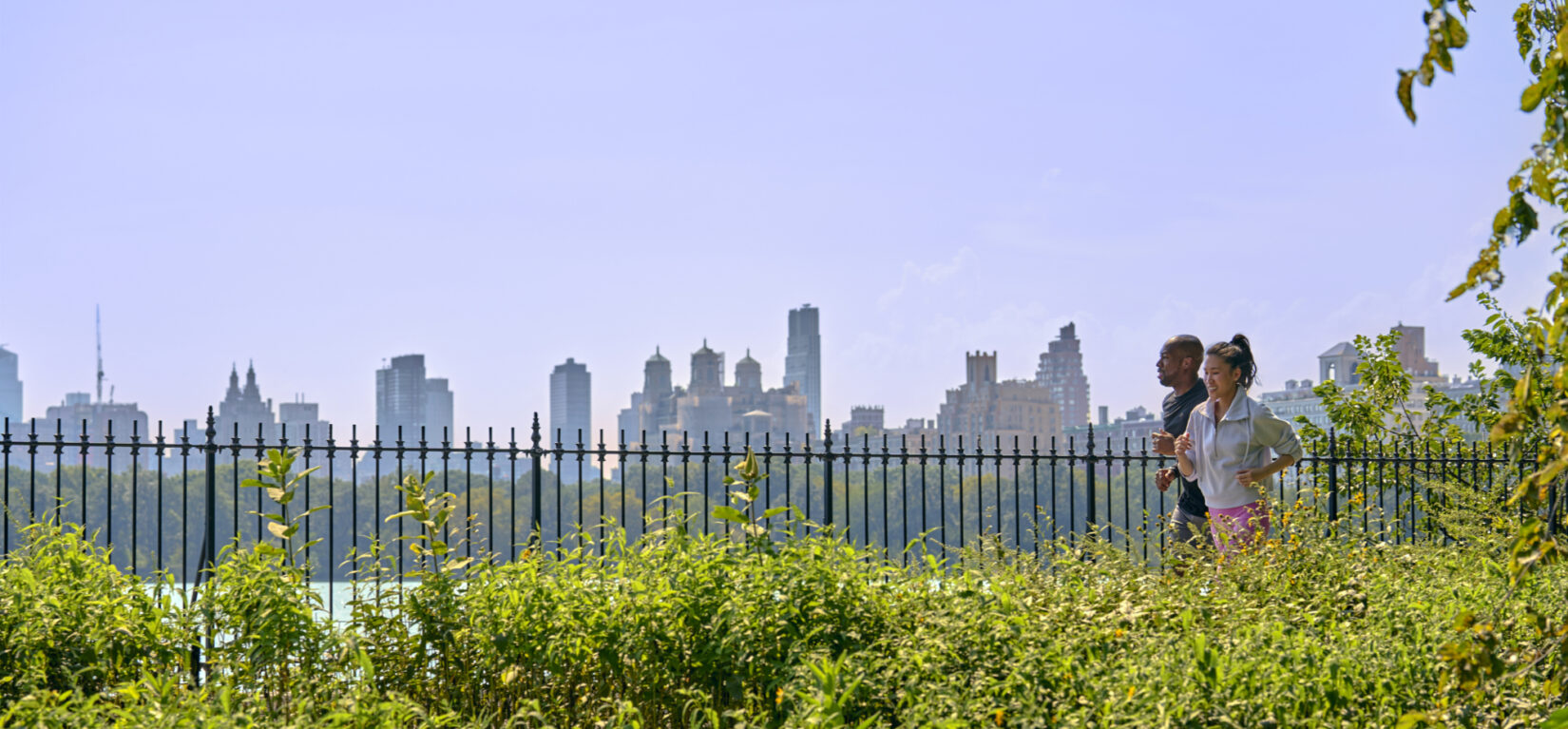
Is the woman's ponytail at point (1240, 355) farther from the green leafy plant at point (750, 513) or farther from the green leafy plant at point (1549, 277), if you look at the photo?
the green leafy plant at point (1549, 277)

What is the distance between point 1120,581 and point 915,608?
31.0 inches

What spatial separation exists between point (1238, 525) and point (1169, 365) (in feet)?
3.86

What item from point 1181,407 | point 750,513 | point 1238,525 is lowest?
point 1238,525

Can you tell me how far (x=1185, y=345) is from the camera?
6066 mm

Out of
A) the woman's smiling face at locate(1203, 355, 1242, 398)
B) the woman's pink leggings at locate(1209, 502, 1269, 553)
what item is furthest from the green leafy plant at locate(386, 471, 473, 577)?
the woman's smiling face at locate(1203, 355, 1242, 398)

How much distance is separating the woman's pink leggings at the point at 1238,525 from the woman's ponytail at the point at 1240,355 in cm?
61

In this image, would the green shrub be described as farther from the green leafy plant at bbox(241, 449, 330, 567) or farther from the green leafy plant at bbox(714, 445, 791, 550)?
the green leafy plant at bbox(714, 445, 791, 550)

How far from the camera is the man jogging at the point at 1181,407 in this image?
5953 mm

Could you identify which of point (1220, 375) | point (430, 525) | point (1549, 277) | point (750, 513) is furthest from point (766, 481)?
point (1549, 277)

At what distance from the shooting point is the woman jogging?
18.3ft

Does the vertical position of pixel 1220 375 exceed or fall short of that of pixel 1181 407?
it exceeds it

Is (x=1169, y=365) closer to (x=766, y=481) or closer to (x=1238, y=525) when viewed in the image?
(x=1238, y=525)

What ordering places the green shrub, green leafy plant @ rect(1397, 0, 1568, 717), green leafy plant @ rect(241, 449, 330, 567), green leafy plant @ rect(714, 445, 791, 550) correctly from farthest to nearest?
green leafy plant @ rect(241, 449, 330, 567) < green leafy plant @ rect(714, 445, 791, 550) < the green shrub < green leafy plant @ rect(1397, 0, 1568, 717)

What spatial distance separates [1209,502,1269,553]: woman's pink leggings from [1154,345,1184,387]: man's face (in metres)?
0.72
